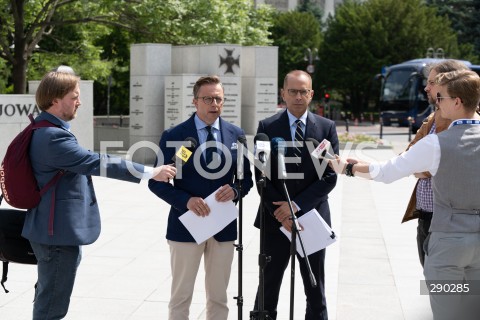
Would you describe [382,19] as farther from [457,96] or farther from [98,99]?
[457,96]

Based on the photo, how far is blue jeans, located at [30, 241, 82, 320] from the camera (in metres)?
4.68

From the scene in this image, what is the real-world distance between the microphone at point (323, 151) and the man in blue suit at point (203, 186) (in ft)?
2.19

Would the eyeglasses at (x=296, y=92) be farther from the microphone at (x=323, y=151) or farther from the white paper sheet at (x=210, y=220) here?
the white paper sheet at (x=210, y=220)

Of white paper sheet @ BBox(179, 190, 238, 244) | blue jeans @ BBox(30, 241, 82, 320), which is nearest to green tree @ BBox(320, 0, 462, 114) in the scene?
white paper sheet @ BBox(179, 190, 238, 244)

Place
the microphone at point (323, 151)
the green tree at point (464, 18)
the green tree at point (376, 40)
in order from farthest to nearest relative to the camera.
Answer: the green tree at point (464, 18)
the green tree at point (376, 40)
the microphone at point (323, 151)

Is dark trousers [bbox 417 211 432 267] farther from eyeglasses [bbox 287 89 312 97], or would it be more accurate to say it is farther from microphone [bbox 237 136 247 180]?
microphone [bbox 237 136 247 180]

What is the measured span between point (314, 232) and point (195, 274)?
827 millimetres

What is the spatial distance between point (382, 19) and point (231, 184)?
63.1 meters

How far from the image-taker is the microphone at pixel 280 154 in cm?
478

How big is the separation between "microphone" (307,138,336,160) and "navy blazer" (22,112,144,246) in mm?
1224

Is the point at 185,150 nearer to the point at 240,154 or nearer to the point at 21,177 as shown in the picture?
the point at 240,154

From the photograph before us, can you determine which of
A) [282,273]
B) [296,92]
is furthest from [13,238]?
[296,92]

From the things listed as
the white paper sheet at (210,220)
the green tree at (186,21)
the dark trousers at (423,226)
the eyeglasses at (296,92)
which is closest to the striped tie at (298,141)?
the eyeglasses at (296,92)

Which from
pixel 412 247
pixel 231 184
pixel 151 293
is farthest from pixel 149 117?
pixel 231 184
